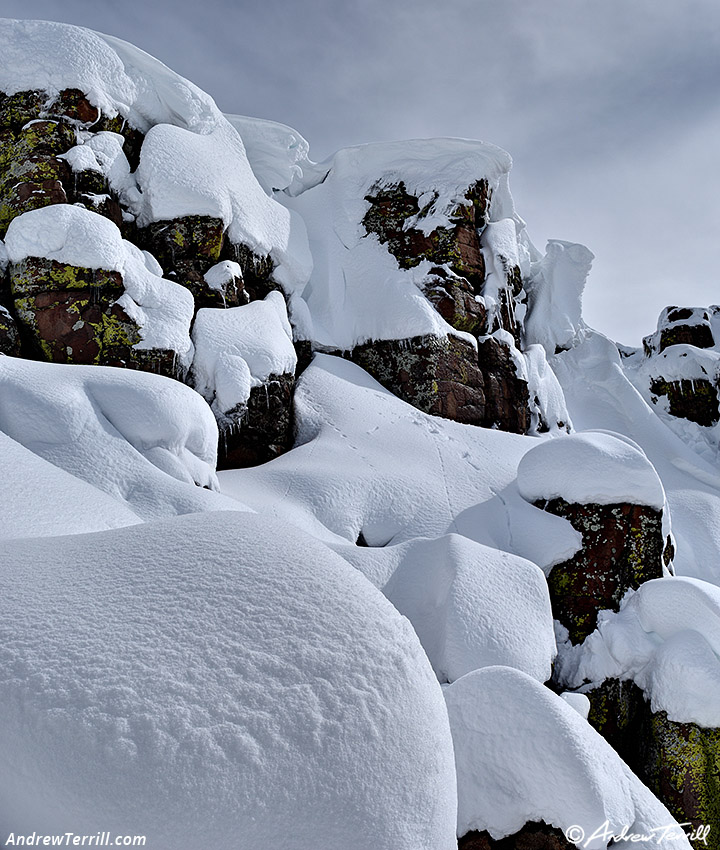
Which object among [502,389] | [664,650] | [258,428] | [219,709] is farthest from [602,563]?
[219,709]

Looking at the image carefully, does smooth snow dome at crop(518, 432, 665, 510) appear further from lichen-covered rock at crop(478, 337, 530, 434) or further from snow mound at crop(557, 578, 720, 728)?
lichen-covered rock at crop(478, 337, 530, 434)

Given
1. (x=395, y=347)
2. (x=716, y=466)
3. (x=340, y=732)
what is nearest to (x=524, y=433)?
(x=395, y=347)

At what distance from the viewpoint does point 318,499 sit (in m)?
7.21

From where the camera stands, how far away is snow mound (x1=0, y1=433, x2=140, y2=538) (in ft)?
10.4

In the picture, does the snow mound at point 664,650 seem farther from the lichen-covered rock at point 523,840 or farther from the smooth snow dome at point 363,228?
the smooth snow dome at point 363,228

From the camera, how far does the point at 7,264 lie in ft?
26.1

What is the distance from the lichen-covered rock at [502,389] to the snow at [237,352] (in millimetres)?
3556

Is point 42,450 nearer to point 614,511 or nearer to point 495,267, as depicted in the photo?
point 614,511

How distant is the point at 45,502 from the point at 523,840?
294 centimetres

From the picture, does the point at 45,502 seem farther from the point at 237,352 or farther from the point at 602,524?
the point at 602,524

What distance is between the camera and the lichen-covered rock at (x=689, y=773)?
5.52 metres

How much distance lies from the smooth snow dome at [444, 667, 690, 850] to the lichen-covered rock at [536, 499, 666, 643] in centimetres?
349

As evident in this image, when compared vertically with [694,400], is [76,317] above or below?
below

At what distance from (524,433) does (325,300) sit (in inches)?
166
